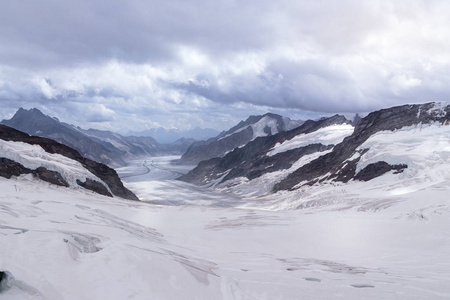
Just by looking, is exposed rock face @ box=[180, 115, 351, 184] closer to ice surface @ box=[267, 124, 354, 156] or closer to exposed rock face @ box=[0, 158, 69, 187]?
ice surface @ box=[267, 124, 354, 156]

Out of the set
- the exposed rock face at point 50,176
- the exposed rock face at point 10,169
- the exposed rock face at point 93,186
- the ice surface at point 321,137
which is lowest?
the exposed rock face at point 93,186

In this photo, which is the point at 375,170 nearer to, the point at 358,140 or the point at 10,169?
the point at 358,140

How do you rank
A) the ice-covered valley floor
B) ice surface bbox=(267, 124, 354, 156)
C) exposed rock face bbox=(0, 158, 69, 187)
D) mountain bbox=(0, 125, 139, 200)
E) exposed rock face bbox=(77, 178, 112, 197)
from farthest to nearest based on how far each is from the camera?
ice surface bbox=(267, 124, 354, 156)
exposed rock face bbox=(77, 178, 112, 197)
mountain bbox=(0, 125, 139, 200)
exposed rock face bbox=(0, 158, 69, 187)
the ice-covered valley floor

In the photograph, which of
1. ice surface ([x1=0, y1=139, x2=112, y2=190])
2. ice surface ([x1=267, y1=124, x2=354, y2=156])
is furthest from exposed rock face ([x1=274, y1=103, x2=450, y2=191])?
ice surface ([x1=0, y1=139, x2=112, y2=190])

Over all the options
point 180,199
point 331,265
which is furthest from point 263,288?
point 180,199

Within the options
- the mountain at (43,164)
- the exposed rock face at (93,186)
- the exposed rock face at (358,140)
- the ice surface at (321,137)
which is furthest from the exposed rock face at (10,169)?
the ice surface at (321,137)

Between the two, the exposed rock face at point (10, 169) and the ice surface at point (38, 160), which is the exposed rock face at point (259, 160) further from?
the exposed rock face at point (10, 169)

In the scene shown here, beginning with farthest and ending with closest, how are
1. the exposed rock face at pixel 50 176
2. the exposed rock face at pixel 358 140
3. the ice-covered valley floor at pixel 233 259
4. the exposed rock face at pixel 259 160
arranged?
the exposed rock face at pixel 259 160 → the exposed rock face at pixel 358 140 → the exposed rock face at pixel 50 176 → the ice-covered valley floor at pixel 233 259

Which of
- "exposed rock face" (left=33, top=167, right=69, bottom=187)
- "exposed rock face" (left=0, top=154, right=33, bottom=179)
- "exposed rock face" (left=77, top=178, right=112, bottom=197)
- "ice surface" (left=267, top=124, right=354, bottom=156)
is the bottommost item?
"exposed rock face" (left=77, top=178, right=112, bottom=197)
